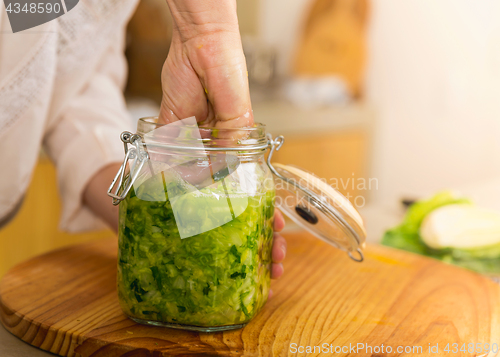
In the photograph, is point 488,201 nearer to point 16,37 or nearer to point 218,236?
point 218,236

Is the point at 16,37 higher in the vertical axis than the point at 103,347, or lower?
higher

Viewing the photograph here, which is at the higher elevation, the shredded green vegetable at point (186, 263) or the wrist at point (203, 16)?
the wrist at point (203, 16)

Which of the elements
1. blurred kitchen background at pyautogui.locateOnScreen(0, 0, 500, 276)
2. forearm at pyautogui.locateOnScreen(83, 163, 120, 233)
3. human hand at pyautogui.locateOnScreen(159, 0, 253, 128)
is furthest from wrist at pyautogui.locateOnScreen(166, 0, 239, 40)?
blurred kitchen background at pyautogui.locateOnScreen(0, 0, 500, 276)

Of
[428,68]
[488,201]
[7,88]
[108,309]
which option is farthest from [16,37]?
[428,68]

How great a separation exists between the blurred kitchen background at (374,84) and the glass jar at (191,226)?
72.1 inches

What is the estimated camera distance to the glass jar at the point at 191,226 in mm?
490

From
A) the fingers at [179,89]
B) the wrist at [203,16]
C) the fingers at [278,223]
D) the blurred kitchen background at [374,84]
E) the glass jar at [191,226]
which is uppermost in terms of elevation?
the wrist at [203,16]

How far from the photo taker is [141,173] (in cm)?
51

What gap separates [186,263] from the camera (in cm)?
49

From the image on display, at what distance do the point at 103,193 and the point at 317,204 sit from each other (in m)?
0.39

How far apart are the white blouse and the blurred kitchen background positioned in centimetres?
147

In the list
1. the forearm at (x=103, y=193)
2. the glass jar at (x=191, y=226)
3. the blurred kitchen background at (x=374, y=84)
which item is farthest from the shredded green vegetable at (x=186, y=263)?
the blurred kitchen background at (x=374, y=84)

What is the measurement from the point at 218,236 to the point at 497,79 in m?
2.69

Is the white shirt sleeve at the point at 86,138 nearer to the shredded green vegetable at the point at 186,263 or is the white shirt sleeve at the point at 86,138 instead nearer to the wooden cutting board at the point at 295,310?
the wooden cutting board at the point at 295,310
